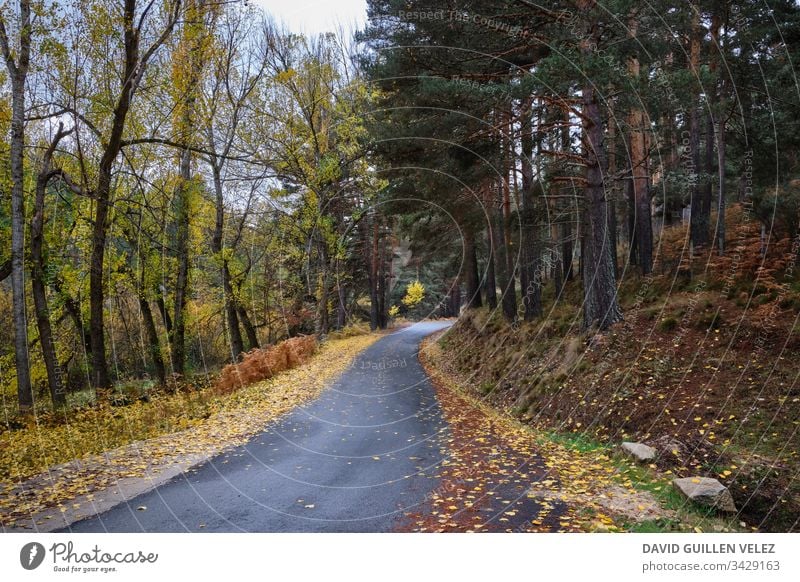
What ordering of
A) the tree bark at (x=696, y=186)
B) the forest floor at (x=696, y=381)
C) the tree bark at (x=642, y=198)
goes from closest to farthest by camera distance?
the forest floor at (x=696, y=381)
the tree bark at (x=696, y=186)
the tree bark at (x=642, y=198)

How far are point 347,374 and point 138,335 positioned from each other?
15.4m

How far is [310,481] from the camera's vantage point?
6184mm

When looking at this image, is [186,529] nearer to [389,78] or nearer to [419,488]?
[419,488]

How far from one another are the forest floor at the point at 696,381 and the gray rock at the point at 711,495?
147 millimetres

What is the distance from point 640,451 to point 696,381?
7.96 ft

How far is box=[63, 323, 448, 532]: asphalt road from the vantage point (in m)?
4.92

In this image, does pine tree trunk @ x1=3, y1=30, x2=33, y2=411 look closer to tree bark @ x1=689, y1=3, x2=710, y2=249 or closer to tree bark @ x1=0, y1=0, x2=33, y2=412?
tree bark @ x1=0, y1=0, x2=33, y2=412

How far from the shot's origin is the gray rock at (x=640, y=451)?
20.5 feet

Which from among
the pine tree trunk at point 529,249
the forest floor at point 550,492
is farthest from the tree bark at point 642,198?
the forest floor at point 550,492

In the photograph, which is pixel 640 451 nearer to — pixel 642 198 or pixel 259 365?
pixel 642 198

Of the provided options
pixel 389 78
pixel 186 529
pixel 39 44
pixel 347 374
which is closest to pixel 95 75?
pixel 39 44

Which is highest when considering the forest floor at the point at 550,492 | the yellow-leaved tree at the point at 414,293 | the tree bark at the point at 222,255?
the tree bark at the point at 222,255

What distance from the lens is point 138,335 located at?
25141 mm

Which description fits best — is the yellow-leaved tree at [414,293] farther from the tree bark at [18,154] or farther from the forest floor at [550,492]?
the tree bark at [18,154]
